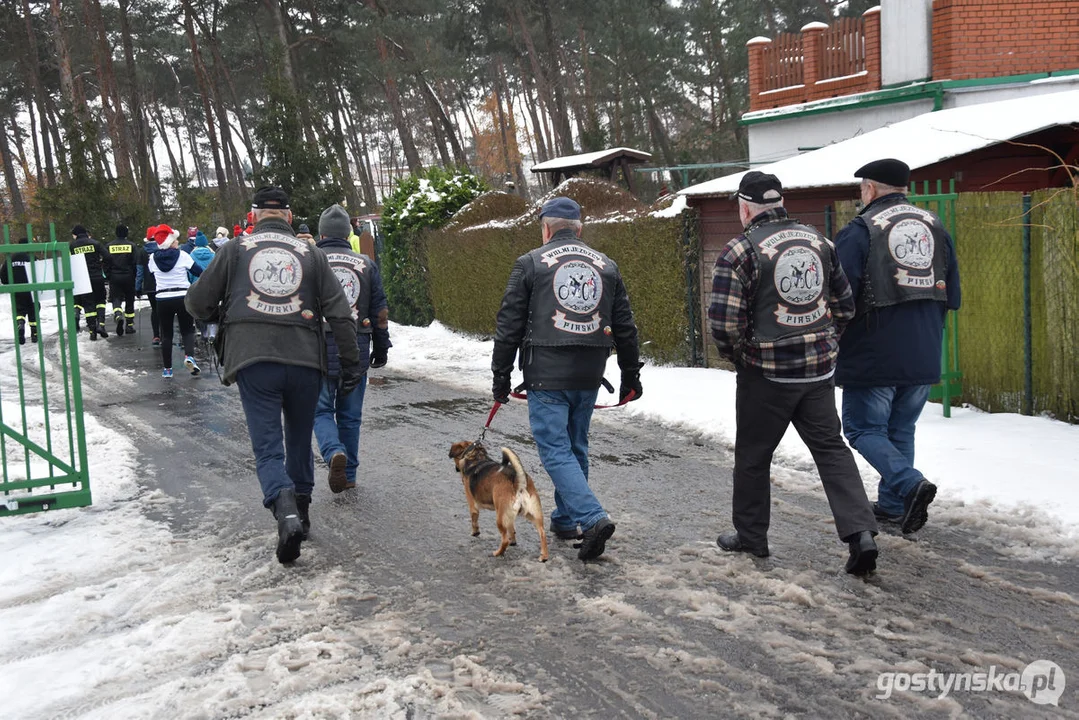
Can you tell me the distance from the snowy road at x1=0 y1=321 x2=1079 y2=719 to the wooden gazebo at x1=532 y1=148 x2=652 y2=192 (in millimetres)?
17418

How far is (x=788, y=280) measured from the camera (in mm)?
5141

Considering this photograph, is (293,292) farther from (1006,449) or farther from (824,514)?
(1006,449)

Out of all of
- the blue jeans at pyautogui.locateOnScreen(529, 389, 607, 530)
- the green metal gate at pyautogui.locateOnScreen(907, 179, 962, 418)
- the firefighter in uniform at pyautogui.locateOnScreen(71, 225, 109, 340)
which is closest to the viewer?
the blue jeans at pyautogui.locateOnScreen(529, 389, 607, 530)

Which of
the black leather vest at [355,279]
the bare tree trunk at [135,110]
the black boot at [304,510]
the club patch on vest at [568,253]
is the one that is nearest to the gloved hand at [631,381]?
the club patch on vest at [568,253]

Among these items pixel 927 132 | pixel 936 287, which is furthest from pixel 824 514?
pixel 927 132

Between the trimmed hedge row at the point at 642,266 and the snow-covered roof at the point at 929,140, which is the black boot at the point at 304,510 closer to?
the snow-covered roof at the point at 929,140

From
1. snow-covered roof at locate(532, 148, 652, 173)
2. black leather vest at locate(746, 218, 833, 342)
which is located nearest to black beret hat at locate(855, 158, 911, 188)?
black leather vest at locate(746, 218, 833, 342)

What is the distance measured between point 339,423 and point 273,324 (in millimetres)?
1812

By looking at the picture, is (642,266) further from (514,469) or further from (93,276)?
(93,276)

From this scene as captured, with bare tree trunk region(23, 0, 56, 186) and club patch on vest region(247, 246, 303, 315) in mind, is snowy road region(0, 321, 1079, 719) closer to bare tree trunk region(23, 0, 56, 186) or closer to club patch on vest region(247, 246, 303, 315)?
club patch on vest region(247, 246, 303, 315)

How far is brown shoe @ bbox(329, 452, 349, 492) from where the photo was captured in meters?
7.14

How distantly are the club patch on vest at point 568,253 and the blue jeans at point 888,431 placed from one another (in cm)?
163

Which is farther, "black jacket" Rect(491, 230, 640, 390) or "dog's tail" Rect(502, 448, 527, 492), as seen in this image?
"black jacket" Rect(491, 230, 640, 390)

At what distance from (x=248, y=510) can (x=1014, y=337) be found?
245 inches
